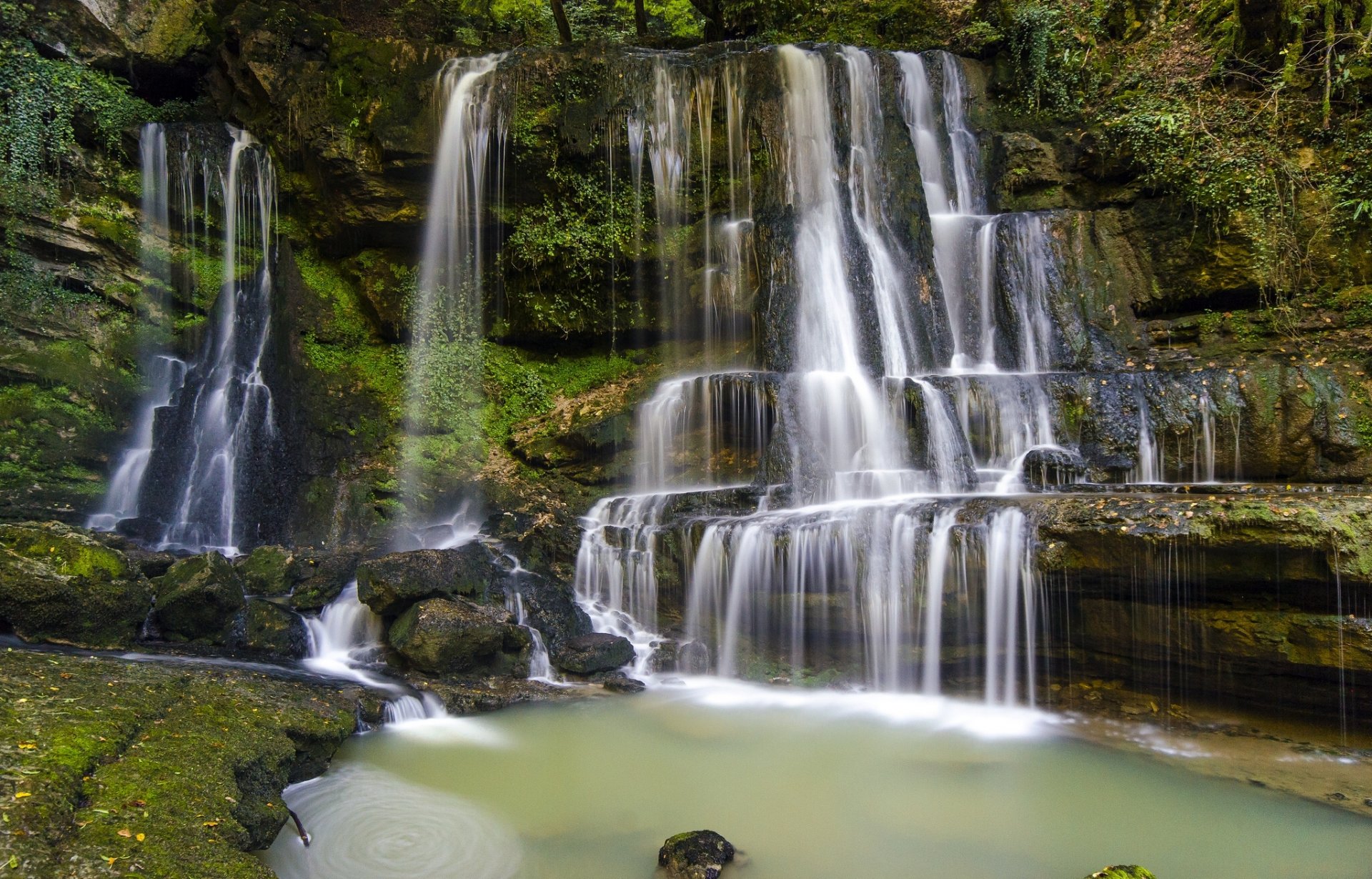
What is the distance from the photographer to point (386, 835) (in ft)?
16.5

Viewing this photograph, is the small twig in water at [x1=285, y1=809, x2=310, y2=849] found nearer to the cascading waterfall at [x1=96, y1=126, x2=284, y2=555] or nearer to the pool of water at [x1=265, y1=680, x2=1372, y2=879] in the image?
the pool of water at [x1=265, y1=680, x2=1372, y2=879]

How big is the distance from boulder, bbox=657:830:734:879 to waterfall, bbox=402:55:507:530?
834 centimetres

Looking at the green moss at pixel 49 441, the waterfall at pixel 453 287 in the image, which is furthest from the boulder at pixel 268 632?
the green moss at pixel 49 441

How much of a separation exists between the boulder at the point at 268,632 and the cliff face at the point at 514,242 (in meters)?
2.86

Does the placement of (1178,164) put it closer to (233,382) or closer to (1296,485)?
(1296,485)

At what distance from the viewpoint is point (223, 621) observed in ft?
→ 27.5

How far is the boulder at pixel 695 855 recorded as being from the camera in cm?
456

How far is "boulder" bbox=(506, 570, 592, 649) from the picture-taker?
29.3ft

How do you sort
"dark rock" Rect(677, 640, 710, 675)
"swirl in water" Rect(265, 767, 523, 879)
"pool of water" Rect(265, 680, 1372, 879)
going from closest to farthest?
"swirl in water" Rect(265, 767, 523, 879), "pool of water" Rect(265, 680, 1372, 879), "dark rock" Rect(677, 640, 710, 675)

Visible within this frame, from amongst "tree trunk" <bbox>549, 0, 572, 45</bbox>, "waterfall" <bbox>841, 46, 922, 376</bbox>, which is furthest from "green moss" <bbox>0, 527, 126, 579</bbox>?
"tree trunk" <bbox>549, 0, 572, 45</bbox>

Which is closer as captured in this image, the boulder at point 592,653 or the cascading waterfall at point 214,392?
the boulder at point 592,653

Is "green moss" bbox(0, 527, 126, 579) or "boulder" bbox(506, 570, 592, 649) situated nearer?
"green moss" bbox(0, 527, 126, 579)

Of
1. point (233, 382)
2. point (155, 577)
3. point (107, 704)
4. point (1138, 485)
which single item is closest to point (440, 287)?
point (233, 382)

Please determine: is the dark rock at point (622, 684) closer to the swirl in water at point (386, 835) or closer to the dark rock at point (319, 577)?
the swirl in water at point (386, 835)
